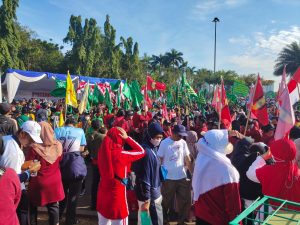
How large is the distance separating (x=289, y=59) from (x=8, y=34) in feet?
163

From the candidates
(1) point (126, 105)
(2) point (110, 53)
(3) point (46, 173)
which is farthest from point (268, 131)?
(2) point (110, 53)

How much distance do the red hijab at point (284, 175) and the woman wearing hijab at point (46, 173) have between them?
2.60 metres

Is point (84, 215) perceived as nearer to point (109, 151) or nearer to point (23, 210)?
point (23, 210)

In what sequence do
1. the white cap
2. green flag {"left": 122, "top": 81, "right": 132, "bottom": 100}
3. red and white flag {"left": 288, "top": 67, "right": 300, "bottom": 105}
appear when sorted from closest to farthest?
the white cap → red and white flag {"left": 288, "top": 67, "right": 300, "bottom": 105} → green flag {"left": 122, "top": 81, "right": 132, "bottom": 100}

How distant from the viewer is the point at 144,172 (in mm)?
4035

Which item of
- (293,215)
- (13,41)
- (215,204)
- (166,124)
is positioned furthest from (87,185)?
(13,41)

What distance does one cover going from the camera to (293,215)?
7.14 feet

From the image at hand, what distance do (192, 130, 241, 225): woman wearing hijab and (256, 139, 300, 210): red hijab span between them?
13.6 inches

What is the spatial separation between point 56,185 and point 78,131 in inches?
42.1

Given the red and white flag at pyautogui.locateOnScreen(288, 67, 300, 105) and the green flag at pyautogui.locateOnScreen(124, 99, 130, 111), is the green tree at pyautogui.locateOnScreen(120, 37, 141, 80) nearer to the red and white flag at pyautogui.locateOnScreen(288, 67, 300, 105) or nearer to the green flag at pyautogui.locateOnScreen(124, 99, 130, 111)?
the green flag at pyautogui.locateOnScreen(124, 99, 130, 111)

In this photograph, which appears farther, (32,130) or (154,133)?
(154,133)

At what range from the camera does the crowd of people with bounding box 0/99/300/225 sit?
2932mm

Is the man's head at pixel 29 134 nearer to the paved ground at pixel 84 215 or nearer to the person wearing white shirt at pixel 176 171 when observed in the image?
the person wearing white shirt at pixel 176 171

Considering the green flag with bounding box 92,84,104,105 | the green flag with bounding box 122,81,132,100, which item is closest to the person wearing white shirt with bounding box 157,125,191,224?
the green flag with bounding box 122,81,132,100
